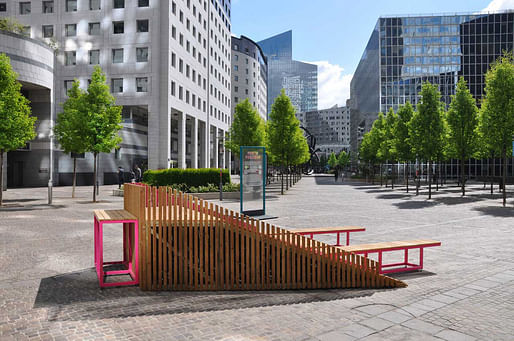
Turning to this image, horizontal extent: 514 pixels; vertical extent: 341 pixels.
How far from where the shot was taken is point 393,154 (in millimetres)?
39688

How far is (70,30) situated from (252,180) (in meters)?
36.9

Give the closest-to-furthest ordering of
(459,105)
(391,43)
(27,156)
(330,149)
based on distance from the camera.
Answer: (459,105) → (27,156) → (391,43) → (330,149)

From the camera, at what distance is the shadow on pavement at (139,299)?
17.6 ft

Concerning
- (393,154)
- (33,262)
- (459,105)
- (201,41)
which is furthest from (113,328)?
(201,41)

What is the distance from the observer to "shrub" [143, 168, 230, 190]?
85.9 feet

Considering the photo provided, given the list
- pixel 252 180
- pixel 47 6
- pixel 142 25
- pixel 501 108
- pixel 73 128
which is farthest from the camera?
pixel 47 6

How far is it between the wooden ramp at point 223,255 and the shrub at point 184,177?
1936 centimetres

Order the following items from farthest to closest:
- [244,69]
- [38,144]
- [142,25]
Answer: [244,69] < [142,25] < [38,144]

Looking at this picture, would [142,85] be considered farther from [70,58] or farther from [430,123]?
[430,123]

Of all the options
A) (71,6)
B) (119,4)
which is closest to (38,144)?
(71,6)

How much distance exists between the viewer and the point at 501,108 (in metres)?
23.0

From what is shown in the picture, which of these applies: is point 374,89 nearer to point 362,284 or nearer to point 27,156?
Result: point 27,156

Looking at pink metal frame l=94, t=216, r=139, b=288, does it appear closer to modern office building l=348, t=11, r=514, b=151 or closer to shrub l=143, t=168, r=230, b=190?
shrub l=143, t=168, r=230, b=190

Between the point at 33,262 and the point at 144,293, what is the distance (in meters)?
3.49
